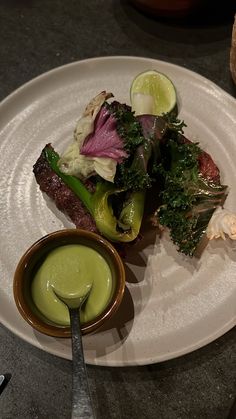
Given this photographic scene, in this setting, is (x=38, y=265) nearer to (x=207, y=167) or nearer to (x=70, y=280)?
(x=70, y=280)

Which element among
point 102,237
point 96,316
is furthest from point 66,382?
point 102,237

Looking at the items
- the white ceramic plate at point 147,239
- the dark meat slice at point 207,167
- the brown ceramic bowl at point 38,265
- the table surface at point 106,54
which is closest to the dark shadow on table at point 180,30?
the table surface at point 106,54

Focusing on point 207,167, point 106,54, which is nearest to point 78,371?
point 207,167

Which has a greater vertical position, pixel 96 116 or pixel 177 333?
pixel 96 116

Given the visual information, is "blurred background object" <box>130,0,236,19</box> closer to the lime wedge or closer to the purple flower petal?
the lime wedge

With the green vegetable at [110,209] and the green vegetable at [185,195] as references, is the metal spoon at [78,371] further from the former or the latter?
the green vegetable at [185,195]

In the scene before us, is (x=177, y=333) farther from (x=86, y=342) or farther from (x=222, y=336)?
(x=86, y=342)

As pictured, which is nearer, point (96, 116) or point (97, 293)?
point (97, 293)
